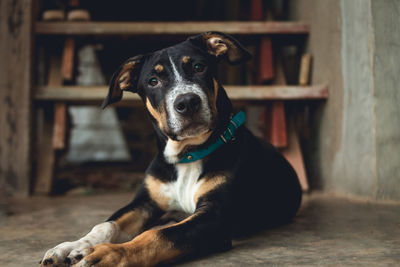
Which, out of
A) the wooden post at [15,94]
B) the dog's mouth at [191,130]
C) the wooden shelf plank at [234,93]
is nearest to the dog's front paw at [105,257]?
the dog's mouth at [191,130]

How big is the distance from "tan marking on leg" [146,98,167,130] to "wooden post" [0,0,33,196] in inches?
91.1

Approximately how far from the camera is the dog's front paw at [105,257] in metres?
1.80

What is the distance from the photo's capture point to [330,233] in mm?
2639

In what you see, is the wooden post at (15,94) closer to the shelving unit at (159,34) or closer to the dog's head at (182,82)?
the shelving unit at (159,34)

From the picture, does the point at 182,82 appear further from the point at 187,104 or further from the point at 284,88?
the point at 284,88

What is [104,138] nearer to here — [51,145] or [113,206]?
[51,145]

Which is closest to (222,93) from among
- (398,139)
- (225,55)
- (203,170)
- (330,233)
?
(225,55)

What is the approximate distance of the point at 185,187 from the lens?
107 inches

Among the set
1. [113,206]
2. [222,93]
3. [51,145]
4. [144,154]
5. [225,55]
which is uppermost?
[225,55]

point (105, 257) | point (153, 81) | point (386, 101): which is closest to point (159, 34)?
point (153, 81)

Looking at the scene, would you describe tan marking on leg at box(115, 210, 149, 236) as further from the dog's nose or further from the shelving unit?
the shelving unit

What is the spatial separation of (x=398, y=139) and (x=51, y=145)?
142 inches

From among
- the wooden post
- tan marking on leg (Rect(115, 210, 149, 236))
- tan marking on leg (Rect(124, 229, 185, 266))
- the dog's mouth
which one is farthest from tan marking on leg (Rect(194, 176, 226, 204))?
the wooden post

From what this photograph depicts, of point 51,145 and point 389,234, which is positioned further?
point 51,145
